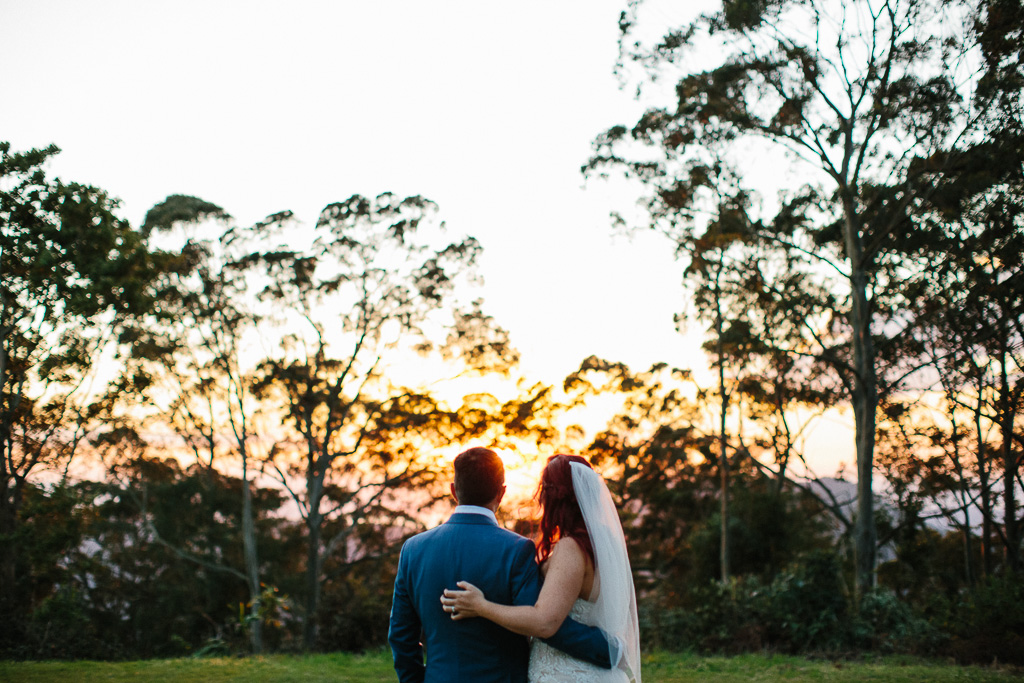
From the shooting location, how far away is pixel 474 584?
271 centimetres

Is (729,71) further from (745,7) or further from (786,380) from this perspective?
(786,380)

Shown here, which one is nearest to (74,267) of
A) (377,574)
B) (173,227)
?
(173,227)

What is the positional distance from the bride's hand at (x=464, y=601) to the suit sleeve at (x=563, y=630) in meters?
0.14

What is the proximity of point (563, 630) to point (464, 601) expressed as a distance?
39 cm

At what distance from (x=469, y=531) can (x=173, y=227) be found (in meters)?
23.2

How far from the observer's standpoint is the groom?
8.85ft

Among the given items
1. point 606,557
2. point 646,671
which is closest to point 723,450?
point 646,671

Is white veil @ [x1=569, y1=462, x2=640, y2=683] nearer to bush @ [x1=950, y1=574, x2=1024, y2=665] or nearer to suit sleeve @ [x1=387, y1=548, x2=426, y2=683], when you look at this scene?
suit sleeve @ [x1=387, y1=548, x2=426, y2=683]

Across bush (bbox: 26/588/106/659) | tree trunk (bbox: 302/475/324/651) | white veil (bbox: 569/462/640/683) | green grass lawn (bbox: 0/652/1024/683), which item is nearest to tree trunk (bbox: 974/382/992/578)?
green grass lawn (bbox: 0/652/1024/683)

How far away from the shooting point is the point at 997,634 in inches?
464

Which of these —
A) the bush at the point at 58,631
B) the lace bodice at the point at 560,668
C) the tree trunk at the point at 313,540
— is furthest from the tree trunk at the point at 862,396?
the bush at the point at 58,631

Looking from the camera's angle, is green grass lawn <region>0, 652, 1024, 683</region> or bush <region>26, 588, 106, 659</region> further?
bush <region>26, 588, 106, 659</region>

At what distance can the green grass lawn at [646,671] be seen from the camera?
9008mm

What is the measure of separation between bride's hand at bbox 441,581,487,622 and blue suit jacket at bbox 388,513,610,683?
3.0 inches
